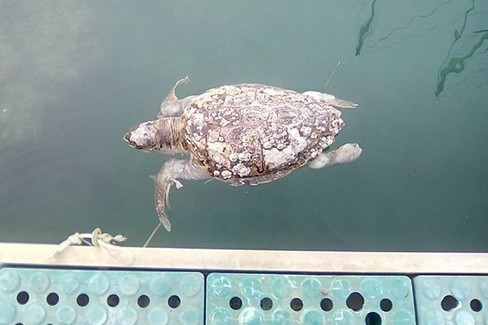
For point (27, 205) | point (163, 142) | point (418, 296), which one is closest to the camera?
point (418, 296)

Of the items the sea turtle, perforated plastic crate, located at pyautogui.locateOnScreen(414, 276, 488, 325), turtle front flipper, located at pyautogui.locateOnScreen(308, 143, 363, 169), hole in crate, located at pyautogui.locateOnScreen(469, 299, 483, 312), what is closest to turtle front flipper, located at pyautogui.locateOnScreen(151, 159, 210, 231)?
the sea turtle

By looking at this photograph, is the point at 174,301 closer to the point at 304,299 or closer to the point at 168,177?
the point at 304,299

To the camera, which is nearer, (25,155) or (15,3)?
(25,155)

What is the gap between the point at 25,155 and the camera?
2.29 meters

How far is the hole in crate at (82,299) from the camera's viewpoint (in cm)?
158

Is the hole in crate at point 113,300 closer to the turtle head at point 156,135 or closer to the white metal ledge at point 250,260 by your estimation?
the white metal ledge at point 250,260

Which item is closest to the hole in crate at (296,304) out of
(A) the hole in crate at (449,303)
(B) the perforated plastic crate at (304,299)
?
(B) the perforated plastic crate at (304,299)

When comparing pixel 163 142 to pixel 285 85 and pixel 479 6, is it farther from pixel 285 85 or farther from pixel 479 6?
pixel 479 6

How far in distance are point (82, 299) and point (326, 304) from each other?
2.55 feet

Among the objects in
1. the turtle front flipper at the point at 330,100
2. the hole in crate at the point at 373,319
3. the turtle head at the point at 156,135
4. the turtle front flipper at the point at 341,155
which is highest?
the turtle front flipper at the point at 330,100

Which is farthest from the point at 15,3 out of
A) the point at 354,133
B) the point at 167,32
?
the point at 354,133

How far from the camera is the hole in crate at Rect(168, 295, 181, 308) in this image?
1.59 m

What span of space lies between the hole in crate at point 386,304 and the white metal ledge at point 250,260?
0.31 ft

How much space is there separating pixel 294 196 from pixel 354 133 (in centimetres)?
41
